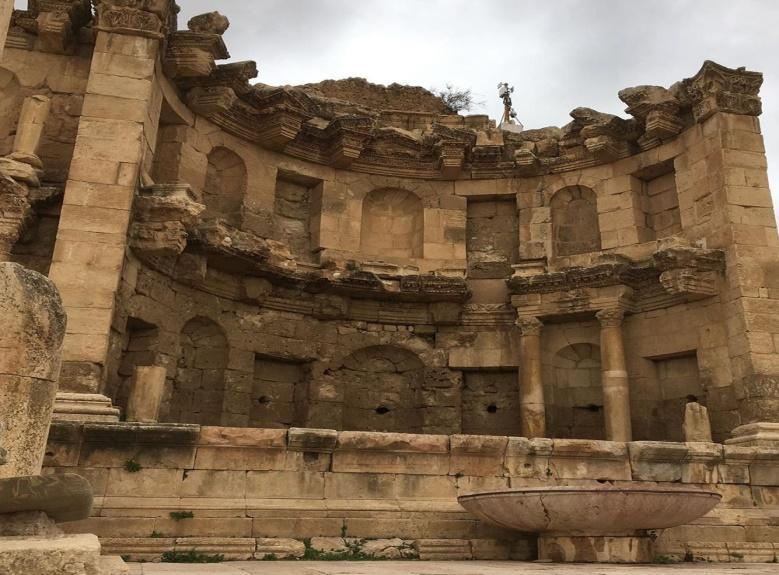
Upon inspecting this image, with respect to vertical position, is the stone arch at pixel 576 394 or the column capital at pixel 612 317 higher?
the column capital at pixel 612 317

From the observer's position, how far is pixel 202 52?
11828 millimetres

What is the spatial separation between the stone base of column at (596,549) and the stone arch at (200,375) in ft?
22.2

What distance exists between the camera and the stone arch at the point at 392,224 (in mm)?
14734

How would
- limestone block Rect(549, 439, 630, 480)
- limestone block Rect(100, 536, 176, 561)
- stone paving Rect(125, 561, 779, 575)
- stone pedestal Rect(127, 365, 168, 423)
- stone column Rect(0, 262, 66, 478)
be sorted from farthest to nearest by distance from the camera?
1. stone pedestal Rect(127, 365, 168, 423)
2. limestone block Rect(549, 439, 630, 480)
3. limestone block Rect(100, 536, 176, 561)
4. stone paving Rect(125, 561, 779, 575)
5. stone column Rect(0, 262, 66, 478)

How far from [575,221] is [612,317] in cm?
254

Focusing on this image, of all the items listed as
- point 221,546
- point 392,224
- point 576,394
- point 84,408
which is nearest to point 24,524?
point 221,546

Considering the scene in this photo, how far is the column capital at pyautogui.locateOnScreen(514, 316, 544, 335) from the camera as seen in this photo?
1353 centimetres

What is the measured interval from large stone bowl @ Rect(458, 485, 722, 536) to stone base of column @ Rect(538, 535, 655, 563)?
67 millimetres

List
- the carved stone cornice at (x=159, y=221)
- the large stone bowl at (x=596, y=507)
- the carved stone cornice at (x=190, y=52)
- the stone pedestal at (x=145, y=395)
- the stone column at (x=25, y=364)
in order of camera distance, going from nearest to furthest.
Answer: the stone column at (x=25, y=364), the large stone bowl at (x=596, y=507), the stone pedestal at (x=145, y=395), the carved stone cornice at (x=159, y=221), the carved stone cornice at (x=190, y=52)

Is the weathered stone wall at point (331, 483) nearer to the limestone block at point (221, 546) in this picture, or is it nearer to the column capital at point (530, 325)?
the limestone block at point (221, 546)

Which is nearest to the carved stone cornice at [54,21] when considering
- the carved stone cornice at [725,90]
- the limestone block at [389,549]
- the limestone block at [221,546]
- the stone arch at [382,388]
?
the stone arch at [382,388]

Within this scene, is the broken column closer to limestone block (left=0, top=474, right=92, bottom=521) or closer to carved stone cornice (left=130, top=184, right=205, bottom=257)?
carved stone cornice (left=130, top=184, right=205, bottom=257)

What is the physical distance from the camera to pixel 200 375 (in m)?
12.2

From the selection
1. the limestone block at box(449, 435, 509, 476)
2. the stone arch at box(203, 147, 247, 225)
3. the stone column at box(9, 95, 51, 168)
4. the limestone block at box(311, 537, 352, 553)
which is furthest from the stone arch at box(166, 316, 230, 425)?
the limestone block at box(449, 435, 509, 476)
